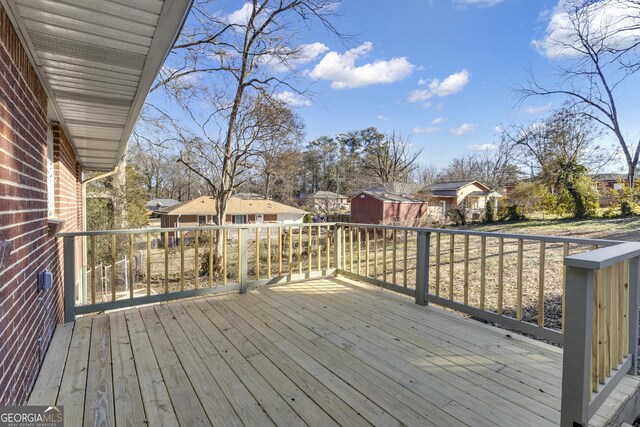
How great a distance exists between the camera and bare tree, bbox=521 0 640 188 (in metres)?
7.00

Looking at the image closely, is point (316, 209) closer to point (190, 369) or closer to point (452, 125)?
point (452, 125)

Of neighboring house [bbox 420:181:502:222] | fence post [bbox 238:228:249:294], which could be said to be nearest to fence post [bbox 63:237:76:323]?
fence post [bbox 238:228:249:294]

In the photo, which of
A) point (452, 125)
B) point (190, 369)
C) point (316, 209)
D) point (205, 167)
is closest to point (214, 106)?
point (205, 167)

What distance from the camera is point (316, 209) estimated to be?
25.0m

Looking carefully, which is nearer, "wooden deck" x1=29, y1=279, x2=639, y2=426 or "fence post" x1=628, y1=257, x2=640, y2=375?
"wooden deck" x1=29, y1=279, x2=639, y2=426

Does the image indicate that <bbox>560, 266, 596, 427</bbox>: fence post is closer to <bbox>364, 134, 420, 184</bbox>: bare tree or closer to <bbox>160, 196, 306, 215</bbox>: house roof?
<bbox>160, 196, 306, 215</bbox>: house roof

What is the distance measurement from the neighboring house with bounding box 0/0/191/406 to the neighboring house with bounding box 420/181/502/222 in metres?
19.6

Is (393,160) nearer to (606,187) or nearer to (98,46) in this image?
(606,187)

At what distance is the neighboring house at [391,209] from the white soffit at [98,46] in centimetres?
1640

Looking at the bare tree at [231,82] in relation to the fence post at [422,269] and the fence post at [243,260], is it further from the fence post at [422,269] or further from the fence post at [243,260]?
the fence post at [422,269]

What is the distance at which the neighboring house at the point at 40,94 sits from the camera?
4.90 ft

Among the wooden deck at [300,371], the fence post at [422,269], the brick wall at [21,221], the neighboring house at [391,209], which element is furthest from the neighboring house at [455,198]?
the brick wall at [21,221]

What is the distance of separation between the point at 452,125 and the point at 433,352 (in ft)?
78.7

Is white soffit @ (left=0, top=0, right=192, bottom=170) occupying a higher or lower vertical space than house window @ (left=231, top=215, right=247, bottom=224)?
higher
